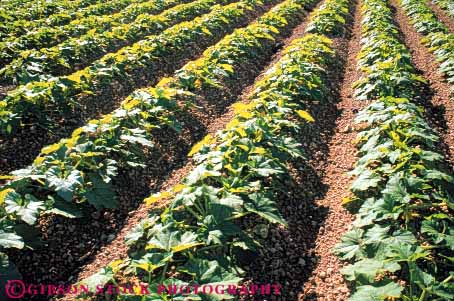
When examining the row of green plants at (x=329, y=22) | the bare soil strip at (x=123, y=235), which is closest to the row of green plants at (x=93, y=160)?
the bare soil strip at (x=123, y=235)

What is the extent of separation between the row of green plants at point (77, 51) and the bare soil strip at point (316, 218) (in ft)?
17.0

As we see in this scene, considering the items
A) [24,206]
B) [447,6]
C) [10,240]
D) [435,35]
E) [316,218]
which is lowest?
[316,218]

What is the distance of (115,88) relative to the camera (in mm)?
8375

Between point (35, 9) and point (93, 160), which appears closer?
point (93, 160)

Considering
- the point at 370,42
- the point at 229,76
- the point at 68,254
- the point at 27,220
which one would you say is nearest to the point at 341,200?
the point at 68,254

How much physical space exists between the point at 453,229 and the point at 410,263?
35.5 inches

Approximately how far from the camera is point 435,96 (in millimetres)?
8359

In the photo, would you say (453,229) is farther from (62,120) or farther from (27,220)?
(62,120)

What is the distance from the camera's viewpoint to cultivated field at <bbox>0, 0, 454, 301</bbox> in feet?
12.3

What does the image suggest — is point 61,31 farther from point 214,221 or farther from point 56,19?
point 214,221

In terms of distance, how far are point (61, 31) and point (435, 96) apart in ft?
32.1

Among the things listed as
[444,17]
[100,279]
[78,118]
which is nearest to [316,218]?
[100,279]

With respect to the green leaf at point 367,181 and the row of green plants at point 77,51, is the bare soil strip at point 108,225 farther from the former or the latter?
the row of green plants at point 77,51

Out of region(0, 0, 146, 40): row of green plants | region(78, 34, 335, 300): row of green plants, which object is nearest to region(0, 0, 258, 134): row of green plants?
region(78, 34, 335, 300): row of green plants
